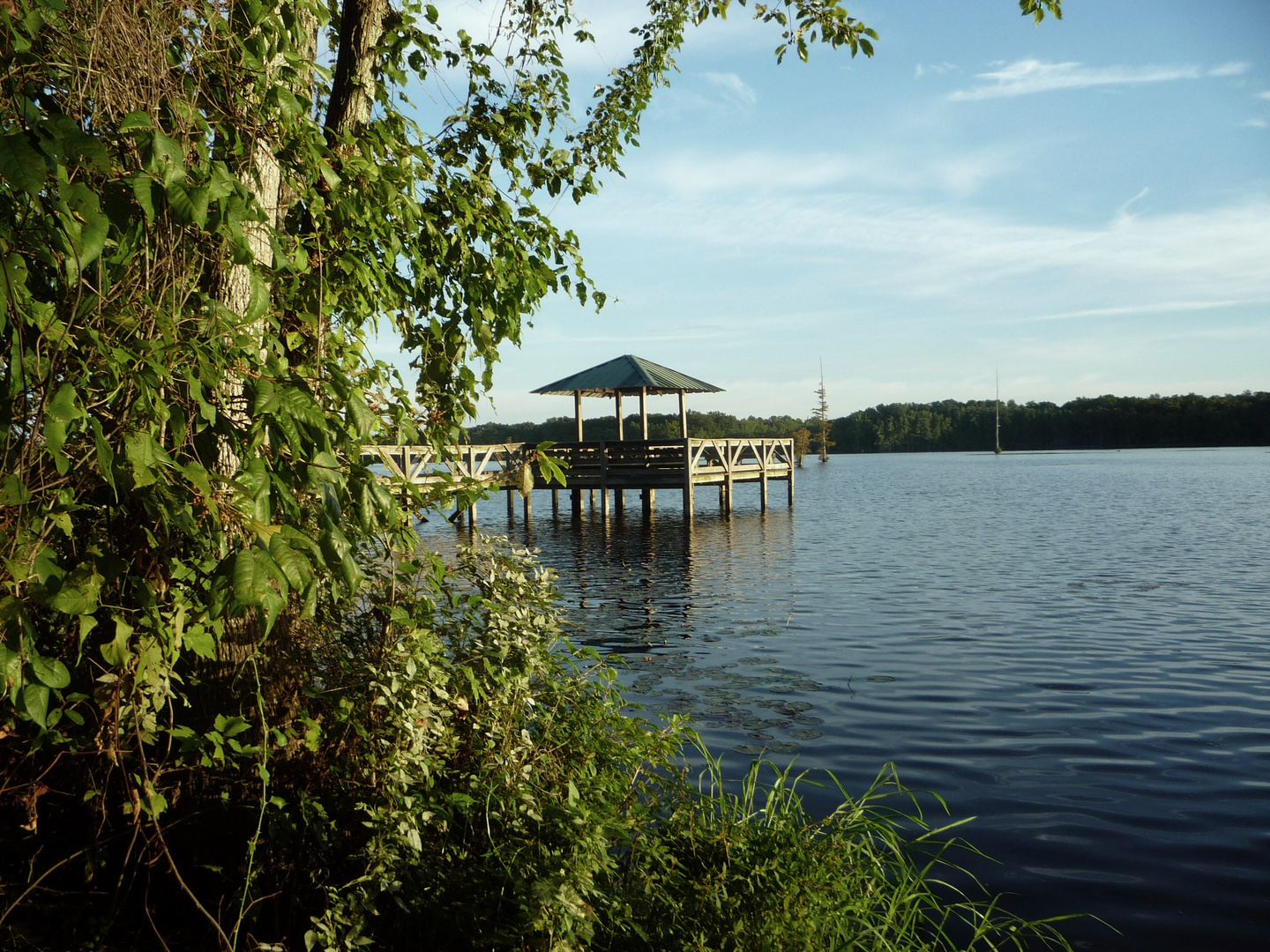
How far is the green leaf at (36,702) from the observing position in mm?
1959

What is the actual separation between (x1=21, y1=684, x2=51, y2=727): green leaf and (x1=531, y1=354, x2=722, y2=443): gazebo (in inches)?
900

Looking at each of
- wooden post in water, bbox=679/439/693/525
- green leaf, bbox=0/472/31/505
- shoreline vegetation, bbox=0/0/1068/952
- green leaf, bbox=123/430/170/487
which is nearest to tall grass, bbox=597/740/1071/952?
shoreline vegetation, bbox=0/0/1068/952

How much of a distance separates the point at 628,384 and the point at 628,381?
6.2 inches

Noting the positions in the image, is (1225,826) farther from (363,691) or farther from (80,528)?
(80,528)

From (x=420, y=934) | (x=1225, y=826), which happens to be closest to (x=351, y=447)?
(x=420, y=934)

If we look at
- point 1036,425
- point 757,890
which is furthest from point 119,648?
point 1036,425

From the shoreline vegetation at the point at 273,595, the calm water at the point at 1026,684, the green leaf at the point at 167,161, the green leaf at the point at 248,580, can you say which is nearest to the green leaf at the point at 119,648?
the shoreline vegetation at the point at 273,595

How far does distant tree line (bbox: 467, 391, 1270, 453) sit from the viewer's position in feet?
352

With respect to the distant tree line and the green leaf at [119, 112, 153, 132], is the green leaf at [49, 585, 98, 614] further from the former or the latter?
the distant tree line

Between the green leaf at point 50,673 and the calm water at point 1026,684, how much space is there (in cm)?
413

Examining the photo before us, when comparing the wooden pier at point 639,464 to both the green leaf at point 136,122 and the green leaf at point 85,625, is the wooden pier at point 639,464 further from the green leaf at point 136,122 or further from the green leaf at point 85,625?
the green leaf at point 136,122

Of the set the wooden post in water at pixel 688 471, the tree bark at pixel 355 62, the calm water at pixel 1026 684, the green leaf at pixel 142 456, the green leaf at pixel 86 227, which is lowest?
the calm water at pixel 1026 684

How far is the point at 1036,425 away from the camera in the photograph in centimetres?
12912

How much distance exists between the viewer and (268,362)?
2.58 metres
